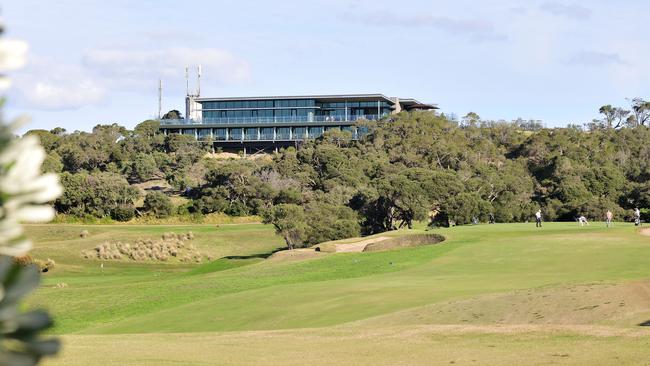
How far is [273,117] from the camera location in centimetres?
12406

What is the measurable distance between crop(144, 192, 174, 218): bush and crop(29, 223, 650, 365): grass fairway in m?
29.6

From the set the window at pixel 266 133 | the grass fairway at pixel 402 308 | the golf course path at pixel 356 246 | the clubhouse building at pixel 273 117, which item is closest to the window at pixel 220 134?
the clubhouse building at pixel 273 117

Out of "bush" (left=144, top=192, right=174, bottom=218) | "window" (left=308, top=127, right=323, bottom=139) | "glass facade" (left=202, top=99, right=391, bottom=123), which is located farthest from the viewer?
"glass facade" (left=202, top=99, right=391, bottom=123)

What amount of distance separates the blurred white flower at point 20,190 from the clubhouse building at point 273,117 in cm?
11836

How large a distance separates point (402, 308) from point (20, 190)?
75.5 ft

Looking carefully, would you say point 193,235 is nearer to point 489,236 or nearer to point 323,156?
point 323,156

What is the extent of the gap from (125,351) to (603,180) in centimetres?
6783

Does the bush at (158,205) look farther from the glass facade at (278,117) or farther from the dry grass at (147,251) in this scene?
the glass facade at (278,117)

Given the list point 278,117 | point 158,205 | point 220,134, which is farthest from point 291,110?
point 158,205

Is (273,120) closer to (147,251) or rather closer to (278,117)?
(278,117)

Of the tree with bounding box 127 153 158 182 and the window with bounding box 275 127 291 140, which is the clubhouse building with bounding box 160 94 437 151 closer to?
the window with bounding box 275 127 291 140

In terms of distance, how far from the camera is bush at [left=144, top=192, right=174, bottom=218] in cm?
8562

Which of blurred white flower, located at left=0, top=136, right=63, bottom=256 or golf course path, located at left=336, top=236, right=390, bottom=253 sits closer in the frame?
blurred white flower, located at left=0, top=136, right=63, bottom=256

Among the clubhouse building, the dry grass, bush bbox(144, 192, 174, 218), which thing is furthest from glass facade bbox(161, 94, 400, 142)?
the dry grass
